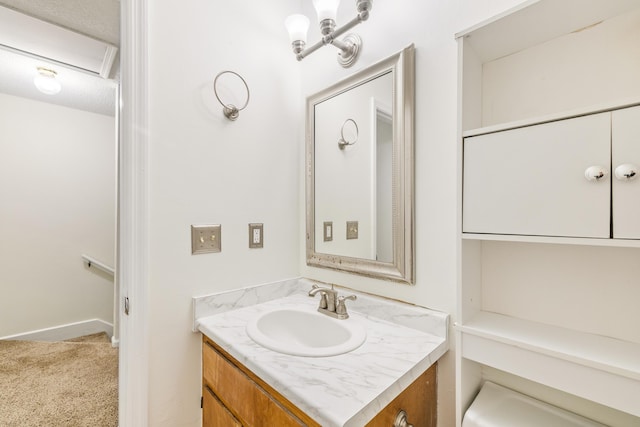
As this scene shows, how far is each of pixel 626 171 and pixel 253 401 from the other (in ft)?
3.54

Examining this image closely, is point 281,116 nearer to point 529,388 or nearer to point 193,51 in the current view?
point 193,51

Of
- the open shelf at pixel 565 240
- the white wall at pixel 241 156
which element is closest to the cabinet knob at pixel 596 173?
the open shelf at pixel 565 240

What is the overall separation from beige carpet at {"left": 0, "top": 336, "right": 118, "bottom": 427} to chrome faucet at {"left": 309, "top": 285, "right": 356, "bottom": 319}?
146 centimetres

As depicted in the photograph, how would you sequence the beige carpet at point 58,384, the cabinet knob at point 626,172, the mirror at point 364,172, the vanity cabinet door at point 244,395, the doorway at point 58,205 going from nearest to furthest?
1. the cabinet knob at point 626,172
2. the vanity cabinet door at point 244,395
3. the mirror at point 364,172
4. the beige carpet at point 58,384
5. the doorway at point 58,205

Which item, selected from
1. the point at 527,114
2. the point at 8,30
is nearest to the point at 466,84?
the point at 527,114

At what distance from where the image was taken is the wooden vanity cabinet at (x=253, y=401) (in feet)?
2.38

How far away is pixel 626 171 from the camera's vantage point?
0.56 metres

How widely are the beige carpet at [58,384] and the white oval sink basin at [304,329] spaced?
124 centimetres

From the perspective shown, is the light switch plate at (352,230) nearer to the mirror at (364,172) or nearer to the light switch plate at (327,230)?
the mirror at (364,172)

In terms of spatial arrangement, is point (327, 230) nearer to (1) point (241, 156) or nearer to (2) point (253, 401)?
(1) point (241, 156)

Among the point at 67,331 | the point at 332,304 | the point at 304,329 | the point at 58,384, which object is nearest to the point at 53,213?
the point at 67,331

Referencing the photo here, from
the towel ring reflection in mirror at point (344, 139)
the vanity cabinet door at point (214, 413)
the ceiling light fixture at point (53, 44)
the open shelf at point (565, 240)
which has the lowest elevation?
the vanity cabinet door at point (214, 413)

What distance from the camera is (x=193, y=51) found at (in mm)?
1172

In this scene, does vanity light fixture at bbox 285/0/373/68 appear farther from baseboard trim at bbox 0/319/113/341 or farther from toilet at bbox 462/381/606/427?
baseboard trim at bbox 0/319/113/341
